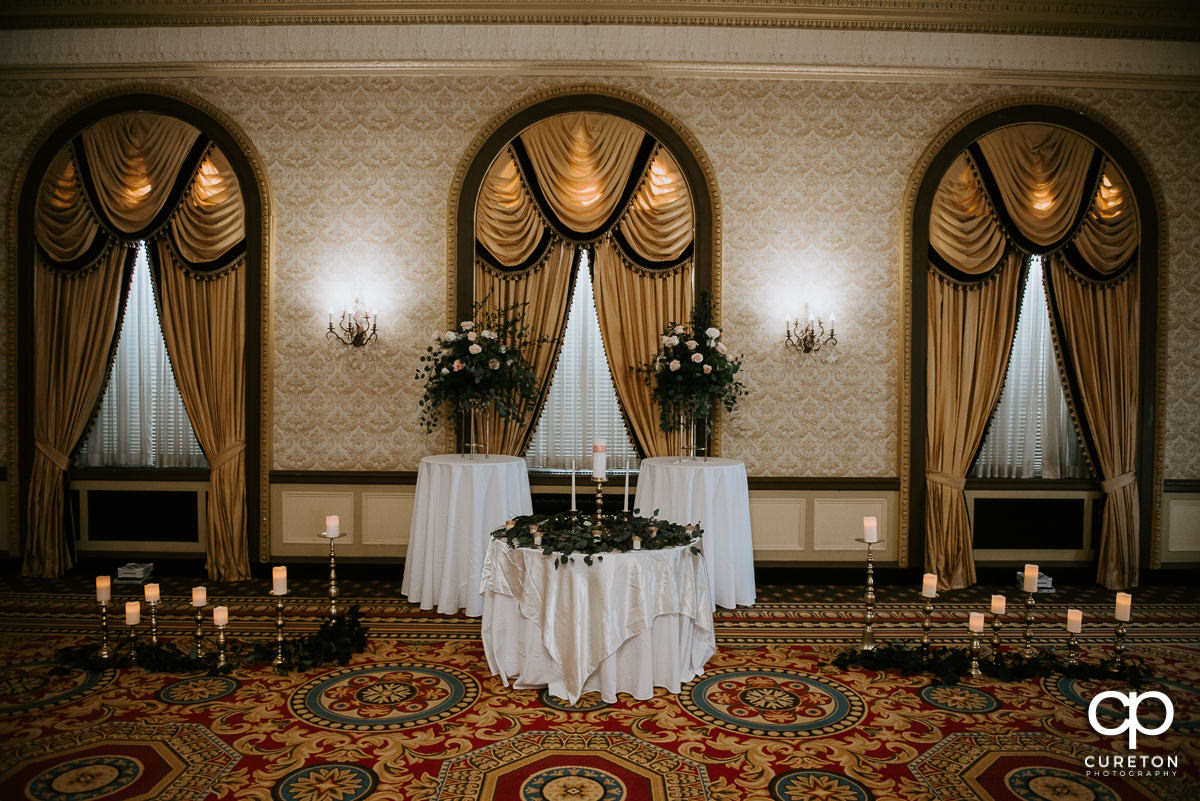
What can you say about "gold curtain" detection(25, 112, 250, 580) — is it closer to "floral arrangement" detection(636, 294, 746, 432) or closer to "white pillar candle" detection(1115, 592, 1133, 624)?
"floral arrangement" detection(636, 294, 746, 432)

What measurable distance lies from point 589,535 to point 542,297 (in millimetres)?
2918

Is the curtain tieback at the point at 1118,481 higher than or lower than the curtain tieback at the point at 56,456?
lower

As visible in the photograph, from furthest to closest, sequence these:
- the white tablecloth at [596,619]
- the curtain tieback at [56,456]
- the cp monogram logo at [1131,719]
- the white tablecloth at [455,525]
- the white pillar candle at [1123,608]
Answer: the curtain tieback at [56,456] → the white tablecloth at [455,525] → the white pillar candle at [1123,608] → the white tablecloth at [596,619] → the cp monogram logo at [1131,719]

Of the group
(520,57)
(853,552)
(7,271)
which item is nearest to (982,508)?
(853,552)

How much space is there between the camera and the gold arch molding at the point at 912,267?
6.09 m

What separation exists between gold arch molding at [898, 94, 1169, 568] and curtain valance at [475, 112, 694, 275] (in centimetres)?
176

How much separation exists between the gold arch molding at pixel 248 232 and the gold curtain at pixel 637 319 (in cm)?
265

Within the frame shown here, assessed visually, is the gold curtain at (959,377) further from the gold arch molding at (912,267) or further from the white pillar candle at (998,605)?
the white pillar candle at (998,605)

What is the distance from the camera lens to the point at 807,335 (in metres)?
6.05

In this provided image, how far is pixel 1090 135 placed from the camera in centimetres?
613

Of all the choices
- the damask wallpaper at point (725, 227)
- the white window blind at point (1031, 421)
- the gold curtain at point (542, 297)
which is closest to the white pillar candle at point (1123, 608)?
the damask wallpaper at point (725, 227)

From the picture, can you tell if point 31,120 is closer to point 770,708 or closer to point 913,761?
point 770,708

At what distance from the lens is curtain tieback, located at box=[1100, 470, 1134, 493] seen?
6.12 meters

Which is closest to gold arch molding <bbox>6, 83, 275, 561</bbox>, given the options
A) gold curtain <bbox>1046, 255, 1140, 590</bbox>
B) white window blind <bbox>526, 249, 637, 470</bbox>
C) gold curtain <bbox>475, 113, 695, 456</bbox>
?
gold curtain <bbox>475, 113, 695, 456</bbox>
